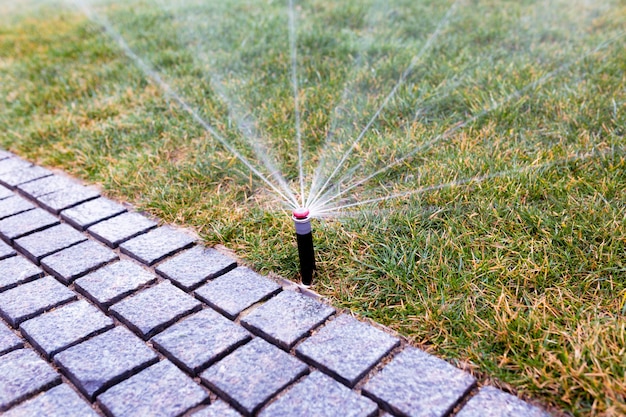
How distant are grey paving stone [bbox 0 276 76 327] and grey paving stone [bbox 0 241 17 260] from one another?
0.32 meters

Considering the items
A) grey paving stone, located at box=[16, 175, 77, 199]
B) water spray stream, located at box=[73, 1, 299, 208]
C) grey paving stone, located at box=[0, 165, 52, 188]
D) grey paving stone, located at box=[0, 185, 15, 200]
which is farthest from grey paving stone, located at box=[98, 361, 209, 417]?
grey paving stone, located at box=[0, 165, 52, 188]

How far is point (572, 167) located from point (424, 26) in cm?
268

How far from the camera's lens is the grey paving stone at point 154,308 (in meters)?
2.19

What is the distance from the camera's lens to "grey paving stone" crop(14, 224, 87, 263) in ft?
8.81

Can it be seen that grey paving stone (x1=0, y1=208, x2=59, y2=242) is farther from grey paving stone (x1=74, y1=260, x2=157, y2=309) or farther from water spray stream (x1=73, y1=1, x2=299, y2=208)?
water spray stream (x1=73, y1=1, x2=299, y2=208)

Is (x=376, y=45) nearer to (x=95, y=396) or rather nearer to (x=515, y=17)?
(x=515, y=17)

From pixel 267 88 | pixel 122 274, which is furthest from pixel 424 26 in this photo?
pixel 122 274

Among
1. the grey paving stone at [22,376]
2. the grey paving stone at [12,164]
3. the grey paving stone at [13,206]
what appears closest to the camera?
the grey paving stone at [22,376]

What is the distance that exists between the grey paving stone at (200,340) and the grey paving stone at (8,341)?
0.50 m

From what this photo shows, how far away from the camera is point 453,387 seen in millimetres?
1856

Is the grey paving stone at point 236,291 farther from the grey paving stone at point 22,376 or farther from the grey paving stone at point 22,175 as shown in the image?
the grey paving stone at point 22,175

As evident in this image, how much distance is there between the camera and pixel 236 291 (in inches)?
93.0

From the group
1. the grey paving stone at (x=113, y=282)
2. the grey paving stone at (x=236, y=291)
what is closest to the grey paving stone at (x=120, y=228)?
the grey paving stone at (x=113, y=282)

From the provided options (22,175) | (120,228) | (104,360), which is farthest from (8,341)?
(22,175)
